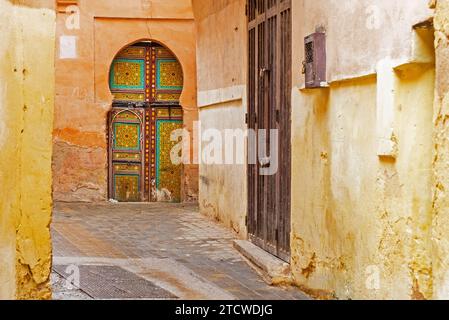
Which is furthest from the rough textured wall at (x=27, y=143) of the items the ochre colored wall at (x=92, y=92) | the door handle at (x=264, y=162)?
the ochre colored wall at (x=92, y=92)

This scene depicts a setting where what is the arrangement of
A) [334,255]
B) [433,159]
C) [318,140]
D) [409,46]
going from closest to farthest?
[433,159] < [409,46] < [334,255] < [318,140]

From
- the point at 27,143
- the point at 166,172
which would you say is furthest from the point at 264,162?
the point at 166,172

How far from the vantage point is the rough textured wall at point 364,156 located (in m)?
4.40

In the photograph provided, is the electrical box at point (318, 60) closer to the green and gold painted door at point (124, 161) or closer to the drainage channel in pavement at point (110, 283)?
the drainage channel in pavement at point (110, 283)

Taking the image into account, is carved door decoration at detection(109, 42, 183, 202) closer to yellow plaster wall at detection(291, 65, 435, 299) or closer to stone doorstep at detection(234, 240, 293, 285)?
stone doorstep at detection(234, 240, 293, 285)

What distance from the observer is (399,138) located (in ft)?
15.1

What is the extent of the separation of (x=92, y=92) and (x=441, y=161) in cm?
1124

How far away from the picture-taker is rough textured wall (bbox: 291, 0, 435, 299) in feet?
14.4

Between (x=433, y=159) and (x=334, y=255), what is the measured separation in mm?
2103

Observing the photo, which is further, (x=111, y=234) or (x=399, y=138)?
(x=111, y=234)

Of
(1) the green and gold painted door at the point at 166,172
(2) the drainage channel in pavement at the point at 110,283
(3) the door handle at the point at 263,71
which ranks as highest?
(3) the door handle at the point at 263,71

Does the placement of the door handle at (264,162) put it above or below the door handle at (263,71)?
below
